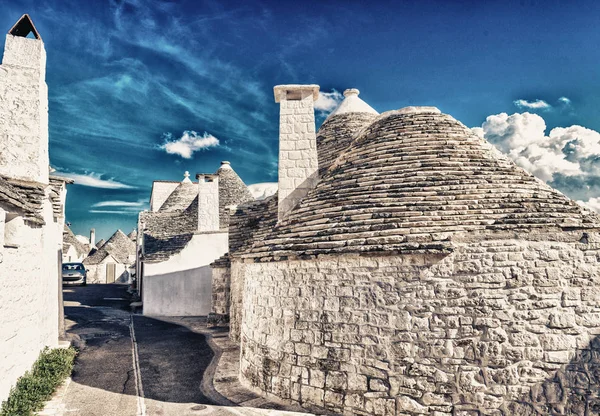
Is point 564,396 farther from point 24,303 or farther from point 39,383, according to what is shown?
point 24,303

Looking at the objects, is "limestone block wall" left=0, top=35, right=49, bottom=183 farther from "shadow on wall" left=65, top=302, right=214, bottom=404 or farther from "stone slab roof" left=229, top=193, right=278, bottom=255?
"stone slab roof" left=229, top=193, right=278, bottom=255

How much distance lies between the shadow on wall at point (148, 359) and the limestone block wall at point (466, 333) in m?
2.61

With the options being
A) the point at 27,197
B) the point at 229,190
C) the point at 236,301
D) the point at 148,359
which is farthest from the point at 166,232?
the point at 27,197

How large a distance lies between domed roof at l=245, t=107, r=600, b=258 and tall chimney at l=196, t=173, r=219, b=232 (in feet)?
31.9

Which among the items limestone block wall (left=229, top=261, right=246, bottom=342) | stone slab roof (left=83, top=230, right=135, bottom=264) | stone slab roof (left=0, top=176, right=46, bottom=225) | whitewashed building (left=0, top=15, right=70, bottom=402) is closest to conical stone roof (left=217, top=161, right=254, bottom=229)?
limestone block wall (left=229, top=261, right=246, bottom=342)

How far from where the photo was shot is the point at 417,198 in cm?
641

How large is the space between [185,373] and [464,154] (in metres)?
6.61

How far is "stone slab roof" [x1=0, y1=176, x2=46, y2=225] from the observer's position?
19.3 feet

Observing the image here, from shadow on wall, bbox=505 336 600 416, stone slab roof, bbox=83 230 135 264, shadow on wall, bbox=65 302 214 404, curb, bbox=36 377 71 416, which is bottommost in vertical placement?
shadow on wall, bbox=65 302 214 404

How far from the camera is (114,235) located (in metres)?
40.9

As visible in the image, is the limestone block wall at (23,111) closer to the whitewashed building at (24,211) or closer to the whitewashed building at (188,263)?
the whitewashed building at (24,211)

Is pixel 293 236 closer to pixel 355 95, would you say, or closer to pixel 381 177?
pixel 381 177

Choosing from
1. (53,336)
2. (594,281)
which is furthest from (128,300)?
(594,281)

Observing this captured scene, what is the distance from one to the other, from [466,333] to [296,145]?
18.1 feet
